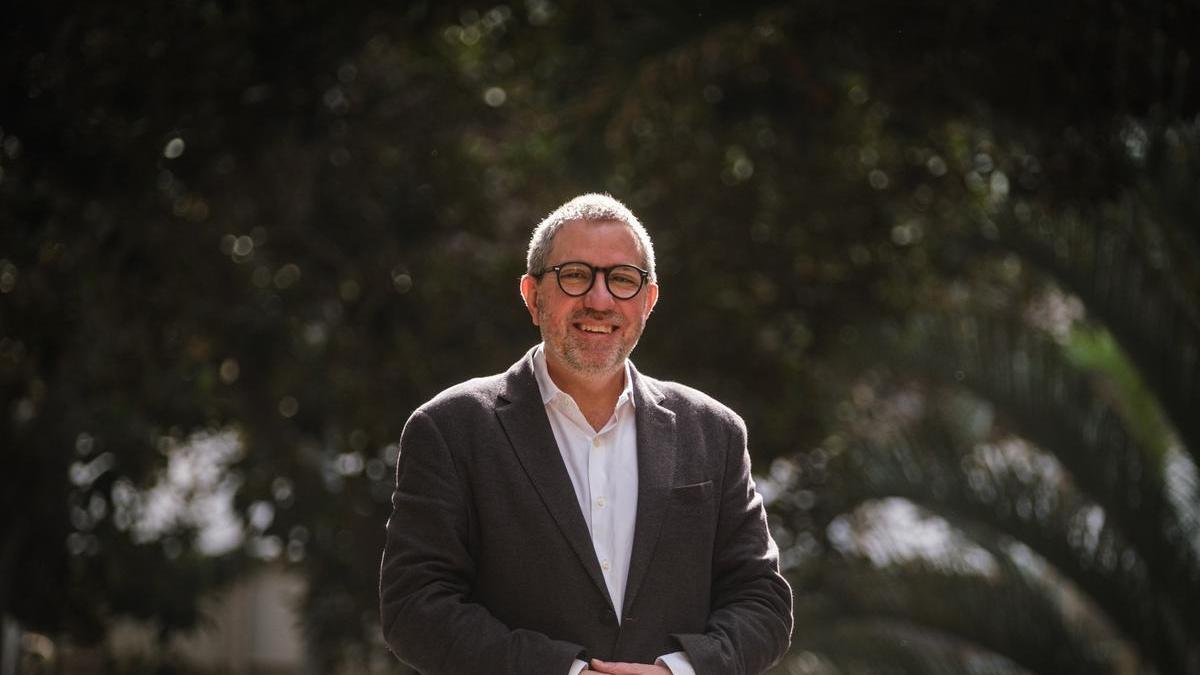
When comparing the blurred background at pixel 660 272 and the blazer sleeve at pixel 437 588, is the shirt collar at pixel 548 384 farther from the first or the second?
the blurred background at pixel 660 272

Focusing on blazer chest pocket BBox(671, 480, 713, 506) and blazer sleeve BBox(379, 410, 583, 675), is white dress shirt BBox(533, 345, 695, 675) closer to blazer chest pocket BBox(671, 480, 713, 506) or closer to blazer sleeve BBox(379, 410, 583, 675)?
blazer chest pocket BBox(671, 480, 713, 506)

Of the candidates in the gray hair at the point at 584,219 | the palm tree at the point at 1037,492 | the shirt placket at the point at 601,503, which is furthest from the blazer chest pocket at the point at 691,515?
the palm tree at the point at 1037,492

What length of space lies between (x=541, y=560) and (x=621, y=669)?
27cm

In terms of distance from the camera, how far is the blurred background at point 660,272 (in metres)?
6.80

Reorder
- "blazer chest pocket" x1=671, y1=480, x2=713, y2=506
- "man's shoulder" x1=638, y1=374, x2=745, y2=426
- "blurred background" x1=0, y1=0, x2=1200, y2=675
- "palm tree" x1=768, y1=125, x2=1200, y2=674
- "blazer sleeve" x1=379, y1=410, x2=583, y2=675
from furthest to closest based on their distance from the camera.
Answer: "palm tree" x1=768, y1=125, x2=1200, y2=674 → "blurred background" x1=0, y1=0, x2=1200, y2=675 → "man's shoulder" x1=638, y1=374, x2=745, y2=426 → "blazer chest pocket" x1=671, y1=480, x2=713, y2=506 → "blazer sleeve" x1=379, y1=410, x2=583, y2=675

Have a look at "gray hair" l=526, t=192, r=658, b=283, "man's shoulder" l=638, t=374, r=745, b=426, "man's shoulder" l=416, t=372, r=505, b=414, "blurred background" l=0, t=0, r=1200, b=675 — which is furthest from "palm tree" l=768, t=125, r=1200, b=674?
"man's shoulder" l=416, t=372, r=505, b=414

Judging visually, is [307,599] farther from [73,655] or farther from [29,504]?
[73,655]

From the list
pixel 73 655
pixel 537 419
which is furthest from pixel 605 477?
pixel 73 655

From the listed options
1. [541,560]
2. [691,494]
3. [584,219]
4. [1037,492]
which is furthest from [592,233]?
[1037,492]

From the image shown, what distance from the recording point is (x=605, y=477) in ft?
10.2

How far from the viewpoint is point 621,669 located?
2.87m

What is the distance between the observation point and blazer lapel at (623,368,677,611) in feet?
9.87

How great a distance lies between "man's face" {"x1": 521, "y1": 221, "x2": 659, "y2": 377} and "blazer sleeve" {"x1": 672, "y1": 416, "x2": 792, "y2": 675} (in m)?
0.35

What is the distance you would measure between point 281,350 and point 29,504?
167 cm
